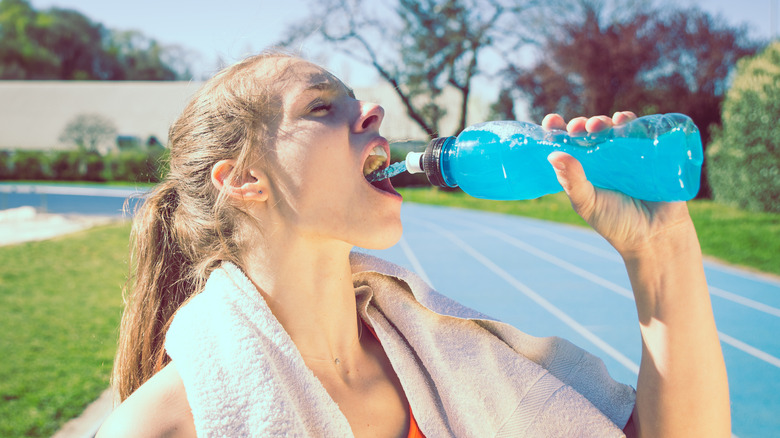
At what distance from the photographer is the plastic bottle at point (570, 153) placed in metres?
1.23

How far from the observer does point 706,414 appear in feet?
4.15

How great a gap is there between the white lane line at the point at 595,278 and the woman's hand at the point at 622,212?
3757 mm

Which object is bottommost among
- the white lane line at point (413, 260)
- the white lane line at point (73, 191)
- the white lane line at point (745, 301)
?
the white lane line at point (745, 301)

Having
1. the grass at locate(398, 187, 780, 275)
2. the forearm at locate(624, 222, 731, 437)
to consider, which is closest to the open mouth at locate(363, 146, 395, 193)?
the forearm at locate(624, 222, 731, 437)

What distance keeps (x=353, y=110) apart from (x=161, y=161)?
2.85ft

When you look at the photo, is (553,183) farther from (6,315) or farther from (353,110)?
(6,315)

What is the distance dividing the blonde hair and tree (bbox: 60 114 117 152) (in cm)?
2825

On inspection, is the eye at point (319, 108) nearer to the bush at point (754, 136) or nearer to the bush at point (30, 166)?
the bush at point (754, 136)

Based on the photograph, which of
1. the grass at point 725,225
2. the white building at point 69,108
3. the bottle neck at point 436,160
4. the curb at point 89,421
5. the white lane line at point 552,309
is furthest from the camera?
the white building at point 69,108

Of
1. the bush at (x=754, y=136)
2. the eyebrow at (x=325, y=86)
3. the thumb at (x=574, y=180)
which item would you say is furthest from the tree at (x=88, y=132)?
the thumb at (x=574, y=180)

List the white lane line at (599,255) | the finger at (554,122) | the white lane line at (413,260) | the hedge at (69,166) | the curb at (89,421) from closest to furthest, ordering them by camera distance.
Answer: the finger at (554,122) → the curb at (89,421) → the white lane line at (599,255) → the white lane line at (413,260) → the hedge at (69,166)

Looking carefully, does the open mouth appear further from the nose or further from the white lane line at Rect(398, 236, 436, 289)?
the white lane line at Rect(398, 236, 436, 289)

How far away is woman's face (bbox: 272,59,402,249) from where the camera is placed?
55.1 inches

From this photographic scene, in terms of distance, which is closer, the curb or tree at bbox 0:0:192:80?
the curb
